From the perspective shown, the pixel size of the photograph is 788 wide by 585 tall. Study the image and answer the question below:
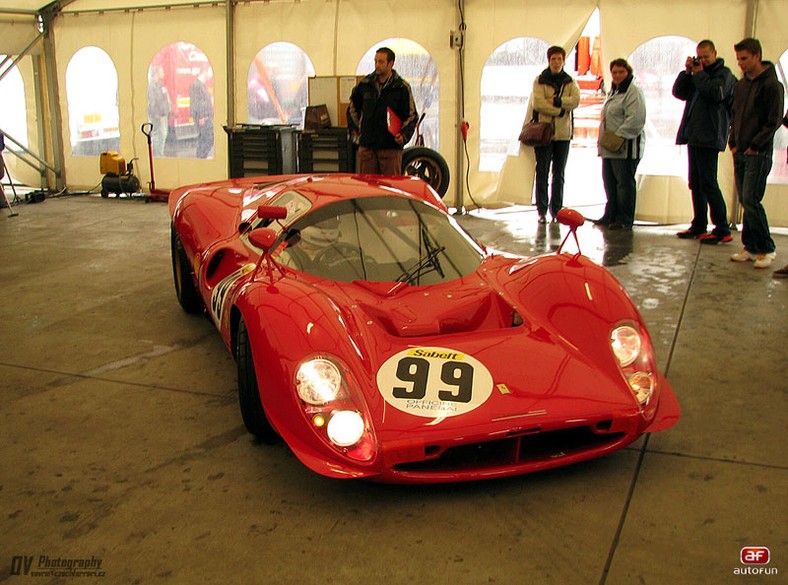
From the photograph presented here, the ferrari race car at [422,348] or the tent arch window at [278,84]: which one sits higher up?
the tent arch window at [278,84]

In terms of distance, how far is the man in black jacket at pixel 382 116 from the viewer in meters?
7.04

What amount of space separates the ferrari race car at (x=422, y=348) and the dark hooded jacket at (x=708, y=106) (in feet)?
12.2

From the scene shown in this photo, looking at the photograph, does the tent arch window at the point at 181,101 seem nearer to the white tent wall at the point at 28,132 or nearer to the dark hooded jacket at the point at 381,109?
the white tent wall at the point at 28,132

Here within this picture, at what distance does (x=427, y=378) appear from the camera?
9.03 feet

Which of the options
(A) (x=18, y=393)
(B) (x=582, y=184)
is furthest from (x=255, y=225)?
(B) (x=582, y=184)

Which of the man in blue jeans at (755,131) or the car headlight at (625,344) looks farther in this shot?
the man in blue jeans at (755,131)

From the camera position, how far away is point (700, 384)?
372 centimetres

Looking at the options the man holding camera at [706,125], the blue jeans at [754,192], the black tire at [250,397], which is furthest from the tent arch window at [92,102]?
the black tire at [250,397]

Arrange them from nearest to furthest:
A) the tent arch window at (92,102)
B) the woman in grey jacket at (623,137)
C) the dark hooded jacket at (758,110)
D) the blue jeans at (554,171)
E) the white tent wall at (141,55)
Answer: the dark hooded jacket at (758,110)
the woman in grey jacket at (623,137)
the blue jeans at (554,171)
the white tent wall at (141,55)
the tent arch window at (92,102)

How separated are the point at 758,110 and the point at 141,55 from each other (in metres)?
7.57

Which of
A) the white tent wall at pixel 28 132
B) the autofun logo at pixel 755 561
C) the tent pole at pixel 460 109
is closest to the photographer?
the autofun logo at pixel 755 561

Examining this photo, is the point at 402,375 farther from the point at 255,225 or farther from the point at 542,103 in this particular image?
the point at 542,103

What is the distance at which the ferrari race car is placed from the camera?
2.60m

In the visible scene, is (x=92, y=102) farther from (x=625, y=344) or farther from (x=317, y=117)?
(x=625, y=344)
